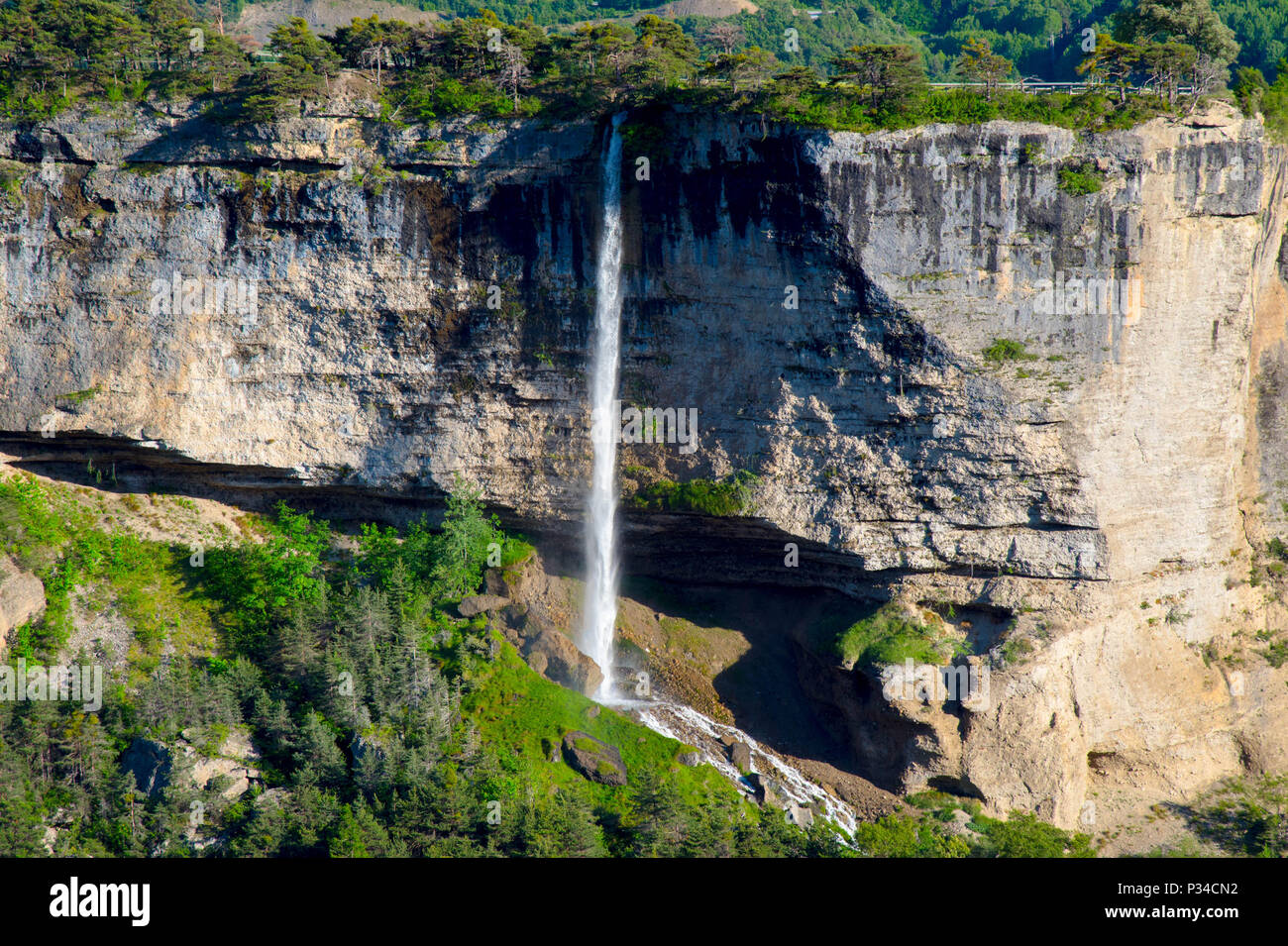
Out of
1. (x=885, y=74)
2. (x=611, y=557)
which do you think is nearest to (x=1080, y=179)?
(x=885, y=74)

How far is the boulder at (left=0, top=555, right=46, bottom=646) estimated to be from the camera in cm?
3275

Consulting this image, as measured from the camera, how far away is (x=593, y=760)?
32031 mm

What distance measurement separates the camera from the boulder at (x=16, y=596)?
32.8 m

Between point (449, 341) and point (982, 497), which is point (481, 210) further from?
point (982, 497)

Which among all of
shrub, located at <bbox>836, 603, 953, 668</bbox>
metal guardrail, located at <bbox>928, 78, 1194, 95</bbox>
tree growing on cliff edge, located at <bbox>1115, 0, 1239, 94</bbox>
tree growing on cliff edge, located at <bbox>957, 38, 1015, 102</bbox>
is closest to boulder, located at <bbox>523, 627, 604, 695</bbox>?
shrub, located at <bbox>836, 603, 953, 668</bbox>

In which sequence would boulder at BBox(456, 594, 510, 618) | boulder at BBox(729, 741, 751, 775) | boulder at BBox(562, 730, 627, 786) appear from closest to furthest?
boulder at BBox(562, 730, 627, 786) → boulder at BBox(729, 741, 751, 775) → boulder at BBox(456, 594, 510, 618)

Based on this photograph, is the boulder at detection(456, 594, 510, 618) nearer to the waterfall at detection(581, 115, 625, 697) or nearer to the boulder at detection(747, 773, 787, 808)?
the waterfall at detection(581, 115, 625, 697)

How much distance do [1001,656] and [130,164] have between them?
3006 centimetres

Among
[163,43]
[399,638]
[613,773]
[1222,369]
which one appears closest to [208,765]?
[399,638]

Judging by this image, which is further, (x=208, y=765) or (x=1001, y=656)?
(x=1001, y=656)

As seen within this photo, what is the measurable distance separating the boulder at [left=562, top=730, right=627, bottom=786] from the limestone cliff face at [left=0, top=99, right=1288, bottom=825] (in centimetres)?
795

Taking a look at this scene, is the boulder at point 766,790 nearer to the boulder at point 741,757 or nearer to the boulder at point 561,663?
the boulder at point 741,757

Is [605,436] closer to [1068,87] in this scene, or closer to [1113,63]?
[1068,87]

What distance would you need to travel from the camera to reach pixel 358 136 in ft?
115
